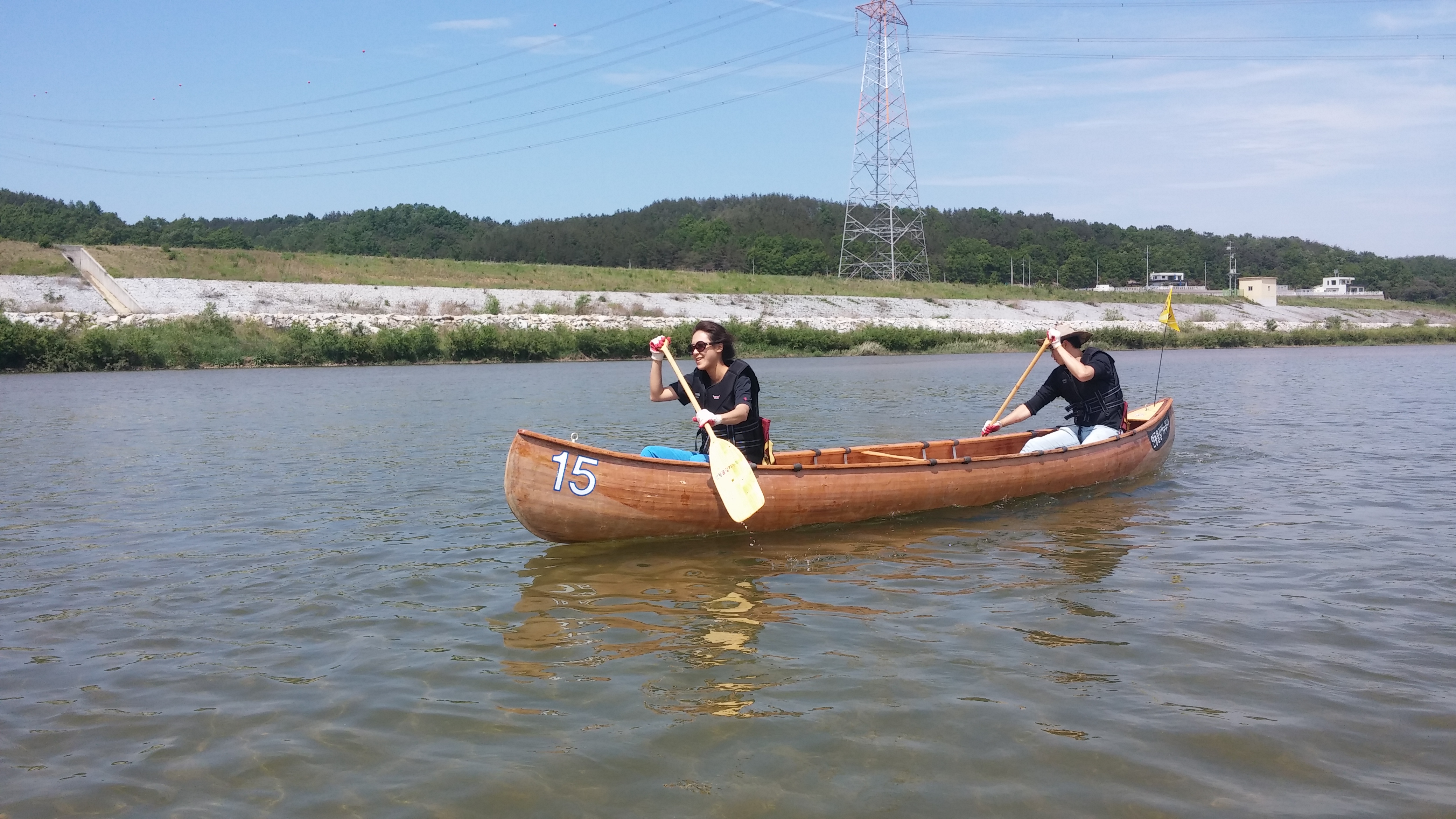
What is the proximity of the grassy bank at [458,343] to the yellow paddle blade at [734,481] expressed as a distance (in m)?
33.1

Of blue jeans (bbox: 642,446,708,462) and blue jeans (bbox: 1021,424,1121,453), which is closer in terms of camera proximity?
blue jeans (bbox: 642,446,708,462)

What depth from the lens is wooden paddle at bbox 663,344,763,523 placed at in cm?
806

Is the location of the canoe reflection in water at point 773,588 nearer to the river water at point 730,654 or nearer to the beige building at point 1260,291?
the river water at point 730,654

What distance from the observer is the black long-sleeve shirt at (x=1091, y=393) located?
1090cm

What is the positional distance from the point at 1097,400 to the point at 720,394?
15.7 ft

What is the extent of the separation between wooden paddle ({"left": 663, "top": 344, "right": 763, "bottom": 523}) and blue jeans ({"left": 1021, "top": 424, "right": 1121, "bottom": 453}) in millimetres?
3630

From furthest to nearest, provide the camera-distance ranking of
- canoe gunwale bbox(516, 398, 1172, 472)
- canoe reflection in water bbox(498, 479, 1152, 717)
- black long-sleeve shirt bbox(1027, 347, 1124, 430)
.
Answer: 1. black long-sleeve shirt bbox(1027, 347, 1124, 430)
2. canoe gunwale bbox(516, 398, 1172, 472)
3. canoe reflection in water bbox(498, 479, 1152, 717)

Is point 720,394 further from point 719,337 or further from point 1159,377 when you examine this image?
point 1159,377

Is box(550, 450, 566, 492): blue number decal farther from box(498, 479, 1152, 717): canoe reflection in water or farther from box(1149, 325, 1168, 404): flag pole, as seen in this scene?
box(1149, 325, 1168, 404): flag pole

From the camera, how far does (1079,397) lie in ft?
36.9

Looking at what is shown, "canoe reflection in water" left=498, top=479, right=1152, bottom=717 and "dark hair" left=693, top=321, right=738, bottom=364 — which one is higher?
→ "dark hair" left=693, top=321, right=738, bottom=364

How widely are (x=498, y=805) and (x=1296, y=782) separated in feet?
10.2

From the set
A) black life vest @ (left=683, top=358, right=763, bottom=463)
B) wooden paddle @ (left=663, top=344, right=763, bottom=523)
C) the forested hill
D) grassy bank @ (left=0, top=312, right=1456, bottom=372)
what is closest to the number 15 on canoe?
wooden paddle @ (left=663, top=344, right=763, bottom=523)

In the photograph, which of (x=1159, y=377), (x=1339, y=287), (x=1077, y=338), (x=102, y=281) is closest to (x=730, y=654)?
(x=1077, y=338)
